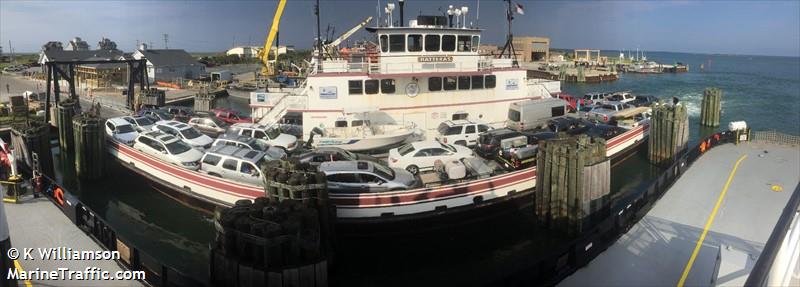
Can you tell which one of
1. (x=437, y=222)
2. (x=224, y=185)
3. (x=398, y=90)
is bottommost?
(x=437, y=222)

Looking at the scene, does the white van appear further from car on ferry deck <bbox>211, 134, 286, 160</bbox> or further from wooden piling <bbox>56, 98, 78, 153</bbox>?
wooden piling <bbox>56, 98, 78, 153</bbox>

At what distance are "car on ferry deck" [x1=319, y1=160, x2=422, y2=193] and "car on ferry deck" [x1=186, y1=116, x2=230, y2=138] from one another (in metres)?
12.7

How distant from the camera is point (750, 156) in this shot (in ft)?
63.6

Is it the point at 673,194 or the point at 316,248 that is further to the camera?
the point at 673,194

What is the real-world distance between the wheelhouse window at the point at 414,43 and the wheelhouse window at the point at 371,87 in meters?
2.04

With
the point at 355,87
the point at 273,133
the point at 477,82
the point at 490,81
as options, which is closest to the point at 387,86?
the point at 355,87

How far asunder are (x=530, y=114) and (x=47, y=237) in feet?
60.6

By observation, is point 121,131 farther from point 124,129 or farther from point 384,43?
point 384,43

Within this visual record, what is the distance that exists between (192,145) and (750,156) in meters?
23.0

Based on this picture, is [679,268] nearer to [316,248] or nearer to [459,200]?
[459,200]

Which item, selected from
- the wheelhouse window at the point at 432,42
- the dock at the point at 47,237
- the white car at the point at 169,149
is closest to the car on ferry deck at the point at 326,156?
the white car at the point at 169,149

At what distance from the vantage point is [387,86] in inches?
806

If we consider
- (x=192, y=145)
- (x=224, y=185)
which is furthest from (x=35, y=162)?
(x=224, y=185)

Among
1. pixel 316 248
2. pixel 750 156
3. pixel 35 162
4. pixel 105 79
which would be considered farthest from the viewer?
pixel 105 79
